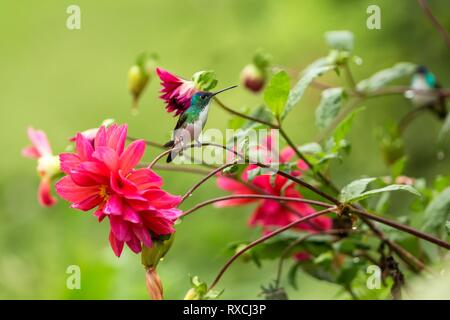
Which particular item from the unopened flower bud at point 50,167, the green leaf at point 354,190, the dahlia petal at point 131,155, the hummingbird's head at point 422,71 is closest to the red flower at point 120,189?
the dahlia petal at point 131,155

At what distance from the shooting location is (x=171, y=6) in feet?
10.8

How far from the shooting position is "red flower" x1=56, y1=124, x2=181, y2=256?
0.70 meters

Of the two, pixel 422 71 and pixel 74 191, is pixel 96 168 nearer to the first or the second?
pixel 74 191

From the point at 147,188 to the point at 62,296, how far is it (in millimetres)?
1007

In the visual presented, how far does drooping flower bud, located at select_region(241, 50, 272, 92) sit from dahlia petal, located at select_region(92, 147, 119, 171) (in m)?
0.52

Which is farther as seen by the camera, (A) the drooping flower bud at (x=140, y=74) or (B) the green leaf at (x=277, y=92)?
(A) the drooping flower bud at (x=140, y=74)

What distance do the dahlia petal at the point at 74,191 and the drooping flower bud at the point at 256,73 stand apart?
20.1 inches

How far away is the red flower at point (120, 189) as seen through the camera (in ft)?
2.29

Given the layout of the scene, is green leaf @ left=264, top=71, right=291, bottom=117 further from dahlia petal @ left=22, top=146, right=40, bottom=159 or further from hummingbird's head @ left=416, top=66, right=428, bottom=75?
hummingbird's head @ left=416, top=66, right=428, bottom=75

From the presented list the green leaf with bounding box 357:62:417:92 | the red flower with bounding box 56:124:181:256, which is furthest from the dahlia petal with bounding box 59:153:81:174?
the green leaf with bounding box 357:62:417:92

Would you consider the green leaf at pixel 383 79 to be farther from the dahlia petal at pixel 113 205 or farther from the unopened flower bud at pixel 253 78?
the dahlia petal at pixel 113 205

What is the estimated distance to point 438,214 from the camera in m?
0.91

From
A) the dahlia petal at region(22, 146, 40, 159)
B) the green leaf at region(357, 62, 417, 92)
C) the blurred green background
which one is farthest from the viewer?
the blurred green background

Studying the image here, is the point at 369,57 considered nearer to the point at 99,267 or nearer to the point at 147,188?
the point at 99,267
